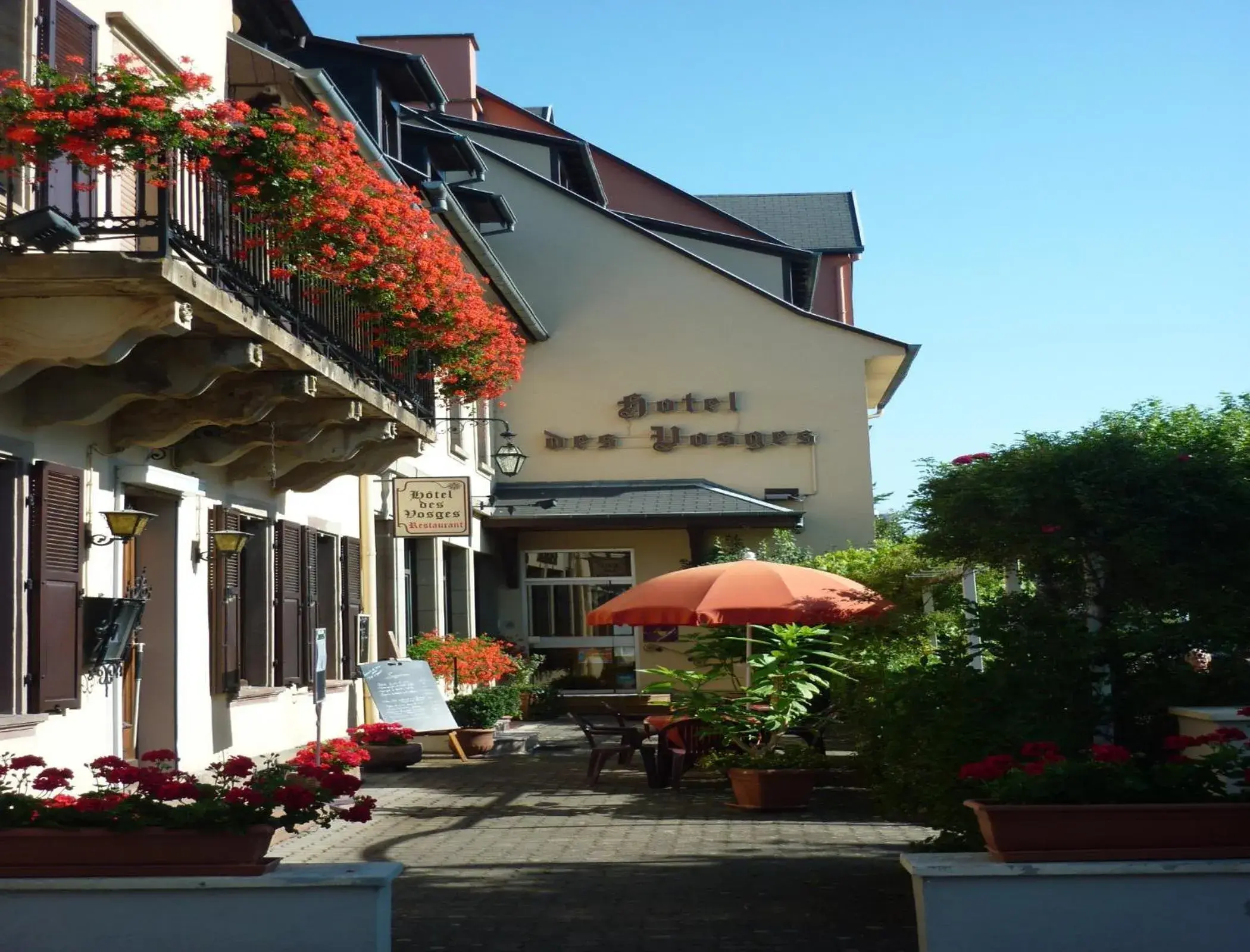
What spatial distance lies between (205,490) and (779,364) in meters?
15.1

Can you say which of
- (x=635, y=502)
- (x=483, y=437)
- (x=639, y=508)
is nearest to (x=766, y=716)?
(x=639, y=508)

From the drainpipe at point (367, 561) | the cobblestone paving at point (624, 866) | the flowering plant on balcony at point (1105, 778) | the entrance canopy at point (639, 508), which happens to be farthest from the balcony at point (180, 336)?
the entrance canopy at point (639, 508)

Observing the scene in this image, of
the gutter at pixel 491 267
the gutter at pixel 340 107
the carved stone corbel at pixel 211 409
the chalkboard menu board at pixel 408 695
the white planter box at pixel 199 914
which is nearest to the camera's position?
the white planter box at pixel 199 914

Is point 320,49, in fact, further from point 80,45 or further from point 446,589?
point 80,45

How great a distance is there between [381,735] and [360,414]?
3.22 meters

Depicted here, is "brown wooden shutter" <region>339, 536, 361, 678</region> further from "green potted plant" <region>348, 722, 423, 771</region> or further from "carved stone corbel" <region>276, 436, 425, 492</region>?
"green potted plant" <region>348, 722, 423, 771</region>

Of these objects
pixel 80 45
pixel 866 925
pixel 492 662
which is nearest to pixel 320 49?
pixel 492 662

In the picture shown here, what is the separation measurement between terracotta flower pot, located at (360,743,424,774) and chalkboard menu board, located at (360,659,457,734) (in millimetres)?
758

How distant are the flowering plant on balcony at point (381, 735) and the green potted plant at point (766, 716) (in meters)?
2.90

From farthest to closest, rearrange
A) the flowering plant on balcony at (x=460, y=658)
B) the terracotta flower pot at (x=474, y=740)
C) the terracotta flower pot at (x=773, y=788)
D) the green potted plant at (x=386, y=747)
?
1. the flowering plant on balcony at (x=460, y=658)
2. the terracotta flower pot at (x=474, y=740)
3. the green potted plant at (x=386, y=747)
4. the terracotta flower pot at (x=773, y=788)

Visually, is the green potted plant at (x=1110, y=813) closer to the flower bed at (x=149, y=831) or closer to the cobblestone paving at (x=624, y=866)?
the cobblestone paving at (x=624, y=866)

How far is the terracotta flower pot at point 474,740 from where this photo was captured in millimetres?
16438

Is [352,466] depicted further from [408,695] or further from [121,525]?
[121,525]

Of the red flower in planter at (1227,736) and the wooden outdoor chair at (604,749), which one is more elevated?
the red flower in planter at (1227,736)
